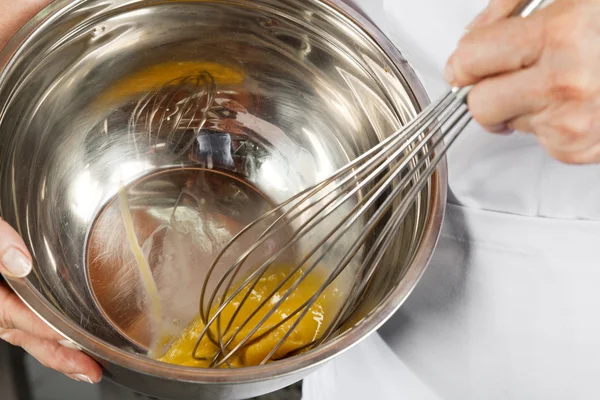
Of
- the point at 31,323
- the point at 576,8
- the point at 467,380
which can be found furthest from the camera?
the point at 467,380

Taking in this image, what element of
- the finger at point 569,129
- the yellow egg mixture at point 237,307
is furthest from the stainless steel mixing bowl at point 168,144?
the finger at point 569,129

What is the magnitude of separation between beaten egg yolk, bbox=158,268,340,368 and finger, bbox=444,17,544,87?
269mm

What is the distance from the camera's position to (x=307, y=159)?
2.02 ft

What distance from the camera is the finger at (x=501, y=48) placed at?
289 mm

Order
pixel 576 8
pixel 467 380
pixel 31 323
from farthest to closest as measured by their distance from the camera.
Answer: pixel 467 380 → pixel 31 323 → pixel 576 8

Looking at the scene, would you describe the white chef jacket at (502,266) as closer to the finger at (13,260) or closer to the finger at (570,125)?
the finger at (570,125)

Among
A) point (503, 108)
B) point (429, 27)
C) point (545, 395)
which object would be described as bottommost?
point (545, 395)

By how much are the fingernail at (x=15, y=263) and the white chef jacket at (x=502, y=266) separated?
329mm

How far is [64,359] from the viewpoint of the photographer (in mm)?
417

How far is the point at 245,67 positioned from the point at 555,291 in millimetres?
350

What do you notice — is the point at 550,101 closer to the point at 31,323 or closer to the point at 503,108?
the point at 503,108

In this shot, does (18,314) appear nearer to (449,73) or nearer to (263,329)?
(263,329)

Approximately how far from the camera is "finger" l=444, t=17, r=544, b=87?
29 centimetres

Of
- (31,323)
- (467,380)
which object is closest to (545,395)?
(467,380)
